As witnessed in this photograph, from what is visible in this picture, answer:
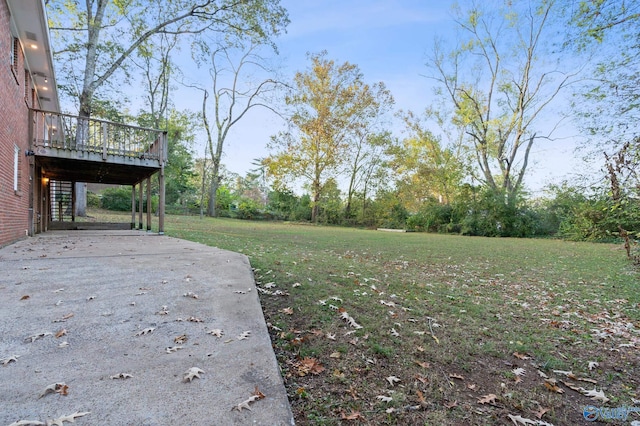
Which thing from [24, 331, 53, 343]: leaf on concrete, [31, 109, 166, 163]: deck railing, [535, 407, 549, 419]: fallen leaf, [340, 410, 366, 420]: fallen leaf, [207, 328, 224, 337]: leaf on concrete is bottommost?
[535, 407, 549, 419]: fallen leaf

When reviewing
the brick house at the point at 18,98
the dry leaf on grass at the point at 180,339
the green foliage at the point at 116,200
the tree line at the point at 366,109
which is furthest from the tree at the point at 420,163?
the dry leaf on grass at the point at 180,339

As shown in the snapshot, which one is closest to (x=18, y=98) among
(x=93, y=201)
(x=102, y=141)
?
(x=102, y=141)

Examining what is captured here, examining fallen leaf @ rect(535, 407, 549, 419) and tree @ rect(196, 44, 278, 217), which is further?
tree @ rect(196, 44, 278, 217)

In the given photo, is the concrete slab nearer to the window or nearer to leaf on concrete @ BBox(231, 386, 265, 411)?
leaf on concrete @ BBox(231, 386, 265, 411)

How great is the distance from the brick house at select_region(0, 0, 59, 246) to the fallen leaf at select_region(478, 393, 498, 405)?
26.5 feet

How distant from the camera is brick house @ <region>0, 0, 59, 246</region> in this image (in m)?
5.82

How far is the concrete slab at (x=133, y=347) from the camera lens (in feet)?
5.23

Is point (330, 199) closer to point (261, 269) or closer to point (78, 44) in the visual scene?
point (78, 44)

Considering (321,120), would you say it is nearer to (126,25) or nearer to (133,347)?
(126,25)

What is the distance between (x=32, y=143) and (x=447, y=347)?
34.9 feet

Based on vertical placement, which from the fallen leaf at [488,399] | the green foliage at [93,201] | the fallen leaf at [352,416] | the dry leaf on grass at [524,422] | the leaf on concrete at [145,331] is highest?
the green foliage at [93,201]

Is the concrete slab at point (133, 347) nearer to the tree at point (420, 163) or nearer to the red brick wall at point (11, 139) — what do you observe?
the red brick wall at point (11, 139)

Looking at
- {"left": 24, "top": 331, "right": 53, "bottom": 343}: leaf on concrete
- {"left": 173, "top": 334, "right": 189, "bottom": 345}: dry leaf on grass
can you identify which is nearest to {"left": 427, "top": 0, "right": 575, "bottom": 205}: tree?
{"left": 173, "top": 334, "right": 189, "bottom": 345}: dry leaf on grass

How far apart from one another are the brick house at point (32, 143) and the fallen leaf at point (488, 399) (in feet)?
26.5
